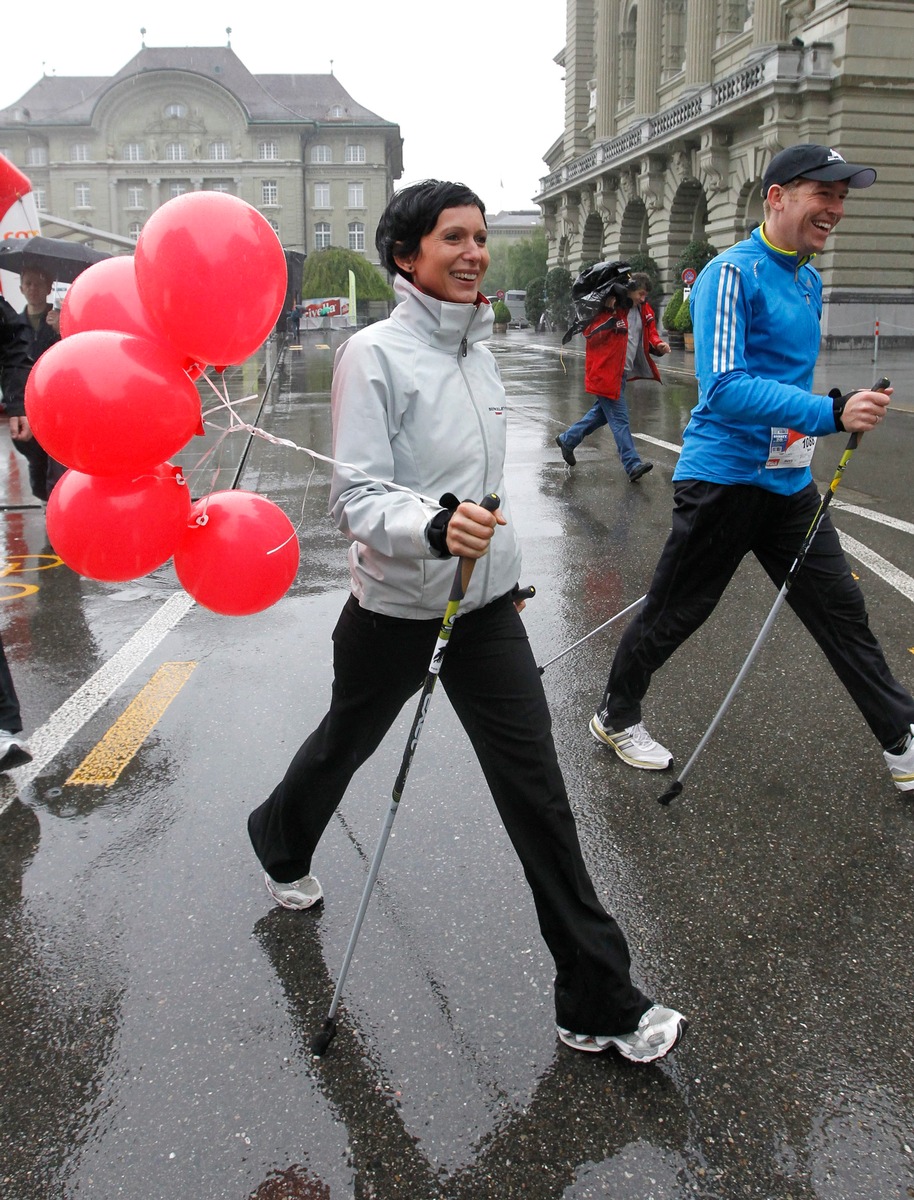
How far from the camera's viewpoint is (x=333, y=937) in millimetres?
2918

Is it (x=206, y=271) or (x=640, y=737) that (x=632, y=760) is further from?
(x=206, y=271)

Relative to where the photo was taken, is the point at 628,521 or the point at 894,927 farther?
the point at 628,521

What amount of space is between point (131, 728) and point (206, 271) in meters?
2.58

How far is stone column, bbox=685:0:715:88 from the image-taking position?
38562 millimetres

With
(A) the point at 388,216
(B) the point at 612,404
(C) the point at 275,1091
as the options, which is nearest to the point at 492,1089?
(C) the point at 275,1091

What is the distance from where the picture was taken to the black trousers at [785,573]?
12.0 feet

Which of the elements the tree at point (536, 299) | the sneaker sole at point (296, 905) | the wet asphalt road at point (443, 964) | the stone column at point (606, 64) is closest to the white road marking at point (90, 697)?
the wet asphalt road at point (443, 964)

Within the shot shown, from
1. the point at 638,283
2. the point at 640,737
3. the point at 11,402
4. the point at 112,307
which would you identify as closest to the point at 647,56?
the point at 638,283

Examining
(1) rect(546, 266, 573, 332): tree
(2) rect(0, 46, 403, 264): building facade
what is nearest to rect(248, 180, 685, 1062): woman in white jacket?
(1) rect(546, 266, 573, 332): tree

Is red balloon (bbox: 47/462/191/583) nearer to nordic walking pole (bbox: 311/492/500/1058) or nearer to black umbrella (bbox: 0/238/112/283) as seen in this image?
nordic walking pole (bbox: 311/492/500/1058)

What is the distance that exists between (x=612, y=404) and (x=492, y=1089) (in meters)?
8.88

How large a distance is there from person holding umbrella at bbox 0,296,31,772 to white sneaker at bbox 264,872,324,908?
150 cm

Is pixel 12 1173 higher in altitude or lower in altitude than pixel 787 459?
lower

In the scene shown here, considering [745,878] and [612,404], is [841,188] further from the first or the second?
[612,404]
